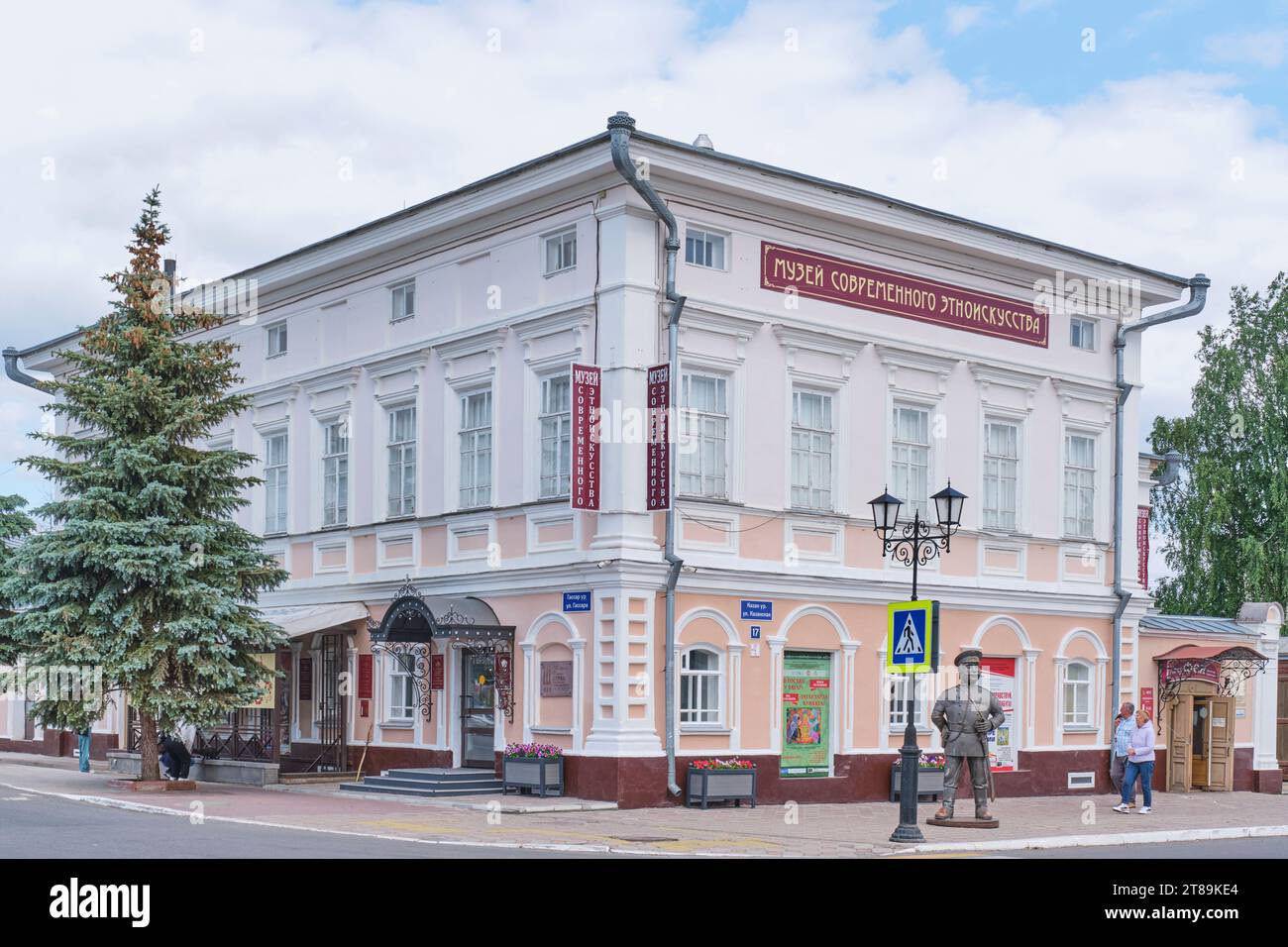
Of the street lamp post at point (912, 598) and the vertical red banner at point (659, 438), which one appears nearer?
the street lamp post at point (912, 598)

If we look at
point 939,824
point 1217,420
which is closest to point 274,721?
point 939,824

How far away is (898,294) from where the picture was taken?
28.4 m

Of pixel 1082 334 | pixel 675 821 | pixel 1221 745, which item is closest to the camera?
pixel 675 821

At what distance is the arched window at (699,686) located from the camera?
2516 centimetres

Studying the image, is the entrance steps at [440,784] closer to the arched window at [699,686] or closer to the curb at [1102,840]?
the arched window at [699,686]

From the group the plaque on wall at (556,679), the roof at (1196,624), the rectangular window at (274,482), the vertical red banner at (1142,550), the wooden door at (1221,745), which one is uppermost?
the rectangular window at (274,482)

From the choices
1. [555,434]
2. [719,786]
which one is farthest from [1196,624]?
[555,434]

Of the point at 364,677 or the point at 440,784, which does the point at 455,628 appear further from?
the point at 364,677

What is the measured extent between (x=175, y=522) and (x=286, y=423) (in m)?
6.30

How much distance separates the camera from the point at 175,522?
26.5m

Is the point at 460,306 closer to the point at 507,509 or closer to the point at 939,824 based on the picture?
the point at 507,509

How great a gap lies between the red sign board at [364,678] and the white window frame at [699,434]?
24.6 ft

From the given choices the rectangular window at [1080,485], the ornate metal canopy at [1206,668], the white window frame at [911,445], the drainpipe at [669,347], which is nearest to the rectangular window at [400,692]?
the drainpipe at [669,347]

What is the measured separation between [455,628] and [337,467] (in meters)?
6.80
